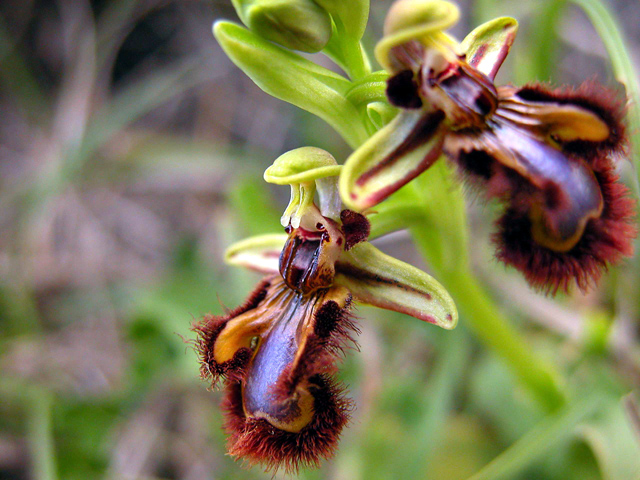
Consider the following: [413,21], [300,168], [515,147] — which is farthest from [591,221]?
[300,168]

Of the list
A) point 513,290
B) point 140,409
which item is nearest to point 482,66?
point 513,290

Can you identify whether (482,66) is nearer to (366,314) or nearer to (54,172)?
(366,314)

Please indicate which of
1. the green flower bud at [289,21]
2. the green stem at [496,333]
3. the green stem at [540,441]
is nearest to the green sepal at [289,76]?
the green flower bud at [289,21]

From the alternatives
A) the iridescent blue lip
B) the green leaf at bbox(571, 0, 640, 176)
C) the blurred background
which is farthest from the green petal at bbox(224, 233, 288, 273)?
the green leaf at bbox(571, 0, 640, 176)

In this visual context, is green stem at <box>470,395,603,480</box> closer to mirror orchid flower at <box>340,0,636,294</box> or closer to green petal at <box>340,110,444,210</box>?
mirror orchid flower at <box>340,0,636,294</box>

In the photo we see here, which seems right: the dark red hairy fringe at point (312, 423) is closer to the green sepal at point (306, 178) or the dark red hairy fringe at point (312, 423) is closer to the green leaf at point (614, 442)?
the green sepal at point (306, 178)

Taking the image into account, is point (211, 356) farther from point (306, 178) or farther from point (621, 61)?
point (621, 61)
